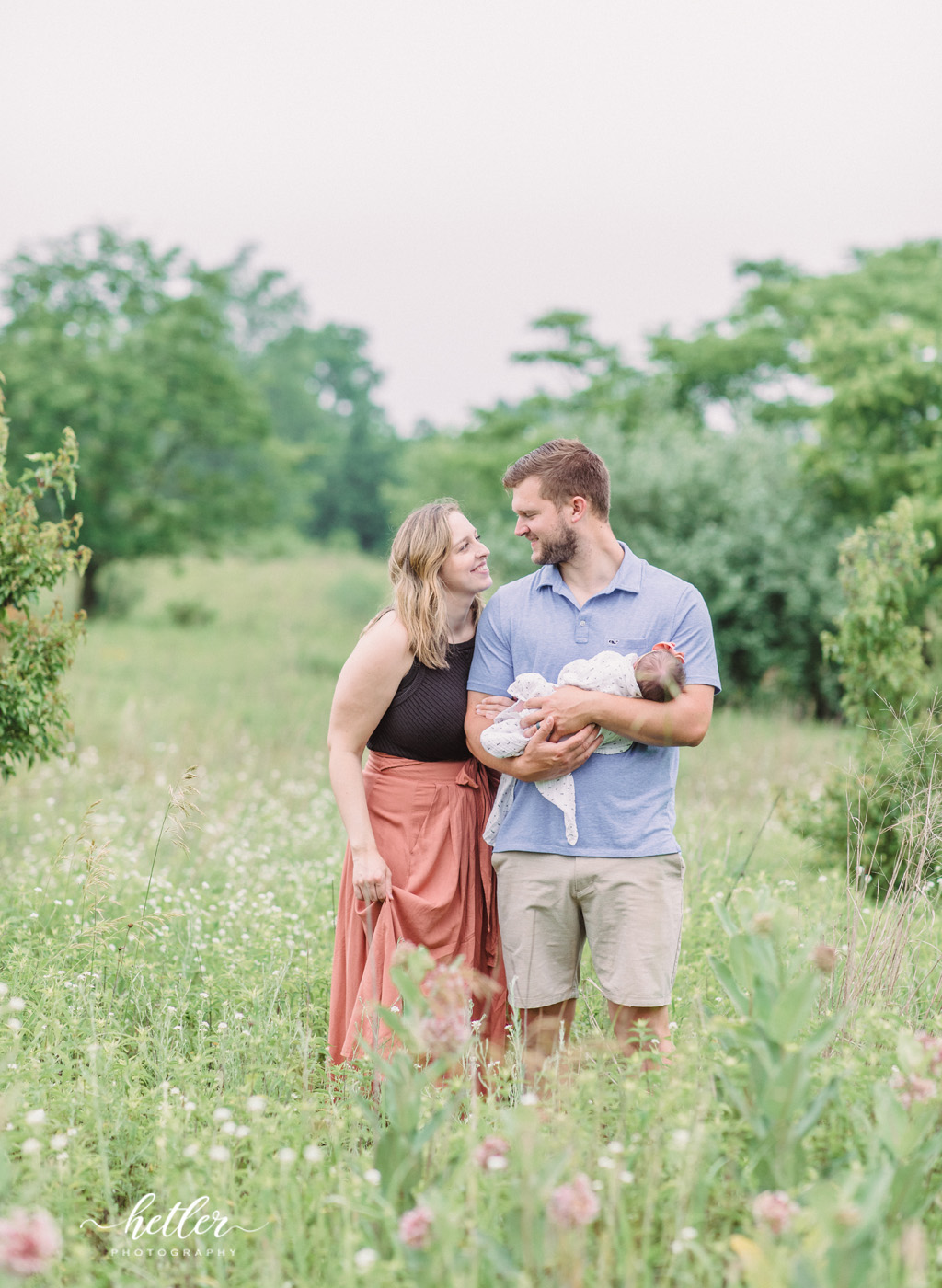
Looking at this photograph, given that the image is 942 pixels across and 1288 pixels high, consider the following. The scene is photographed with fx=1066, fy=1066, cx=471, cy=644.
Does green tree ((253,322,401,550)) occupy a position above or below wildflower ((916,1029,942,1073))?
above

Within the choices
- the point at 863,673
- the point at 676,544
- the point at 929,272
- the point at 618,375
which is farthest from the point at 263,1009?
the point at 929,272

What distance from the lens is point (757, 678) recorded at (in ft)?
48.2

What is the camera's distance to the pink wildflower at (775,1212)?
1.95m

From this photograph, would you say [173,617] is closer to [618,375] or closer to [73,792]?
[618,375]

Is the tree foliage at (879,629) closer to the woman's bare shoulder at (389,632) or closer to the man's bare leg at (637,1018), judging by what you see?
the man's bare leg at (637,1018)

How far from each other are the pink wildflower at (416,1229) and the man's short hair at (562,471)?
214cm

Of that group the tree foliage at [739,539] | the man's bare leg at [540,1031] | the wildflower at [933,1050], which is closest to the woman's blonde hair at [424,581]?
the man's bare leg at [540,1031]

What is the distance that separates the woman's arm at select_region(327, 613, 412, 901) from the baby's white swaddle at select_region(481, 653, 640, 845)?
16.5 inches

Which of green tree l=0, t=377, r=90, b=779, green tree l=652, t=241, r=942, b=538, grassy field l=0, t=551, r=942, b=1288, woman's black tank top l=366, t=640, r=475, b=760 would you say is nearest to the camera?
grassy field l=0, t=551, r=942, b=1288

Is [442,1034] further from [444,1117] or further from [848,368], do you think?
[848,368]

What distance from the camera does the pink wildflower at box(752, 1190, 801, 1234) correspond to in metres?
1.95

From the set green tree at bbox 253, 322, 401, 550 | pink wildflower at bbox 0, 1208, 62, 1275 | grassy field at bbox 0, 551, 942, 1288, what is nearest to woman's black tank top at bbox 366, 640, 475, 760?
grassy field at bbox 0, 551, 942, 1288

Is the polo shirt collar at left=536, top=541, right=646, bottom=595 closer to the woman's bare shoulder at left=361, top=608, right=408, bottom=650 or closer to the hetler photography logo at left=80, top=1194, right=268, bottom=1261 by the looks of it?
the woman's bare shoulder at left=361, top=608, right=408, bottom=650

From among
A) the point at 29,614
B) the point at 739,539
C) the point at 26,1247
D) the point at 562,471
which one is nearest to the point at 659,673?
the point at 562,471
